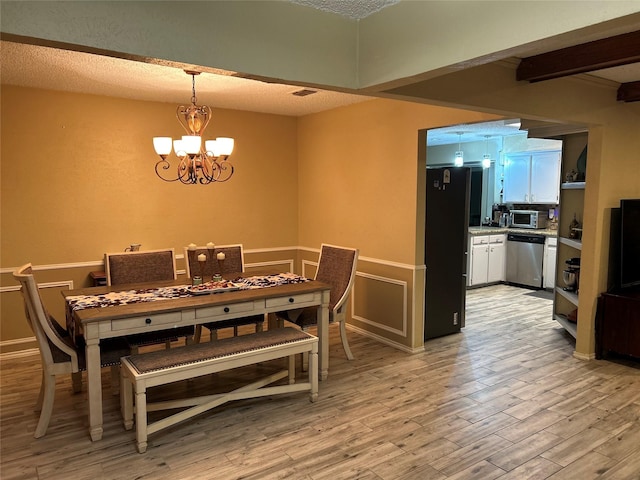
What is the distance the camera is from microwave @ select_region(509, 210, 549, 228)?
7.32 m

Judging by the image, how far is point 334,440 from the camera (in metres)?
2.84

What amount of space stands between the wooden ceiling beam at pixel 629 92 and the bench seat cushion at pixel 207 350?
351cm

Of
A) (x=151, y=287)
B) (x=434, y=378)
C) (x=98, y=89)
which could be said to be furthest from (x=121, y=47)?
(x=434, y=378)

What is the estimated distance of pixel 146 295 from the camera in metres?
3.30

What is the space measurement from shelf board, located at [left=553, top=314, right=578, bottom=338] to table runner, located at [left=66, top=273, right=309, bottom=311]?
2.86m

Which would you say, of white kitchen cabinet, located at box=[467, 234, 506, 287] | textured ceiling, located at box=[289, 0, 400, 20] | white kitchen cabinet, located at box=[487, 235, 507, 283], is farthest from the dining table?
white kitchen cabinet, located at box=[487, 235, 507, 283]

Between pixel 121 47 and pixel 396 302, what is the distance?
3.41 metres

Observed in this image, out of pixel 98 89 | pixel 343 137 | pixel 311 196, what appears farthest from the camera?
pixel 311 196

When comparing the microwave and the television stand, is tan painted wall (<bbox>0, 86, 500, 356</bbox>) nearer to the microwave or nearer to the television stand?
the television stand

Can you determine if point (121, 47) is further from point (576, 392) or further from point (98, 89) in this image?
point (576, 392)

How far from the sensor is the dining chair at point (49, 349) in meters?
2.71

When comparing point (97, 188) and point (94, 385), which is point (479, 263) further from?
point (94, 385)

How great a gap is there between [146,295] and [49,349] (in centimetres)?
69

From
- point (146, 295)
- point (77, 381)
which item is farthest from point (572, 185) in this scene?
point (77, 381)
